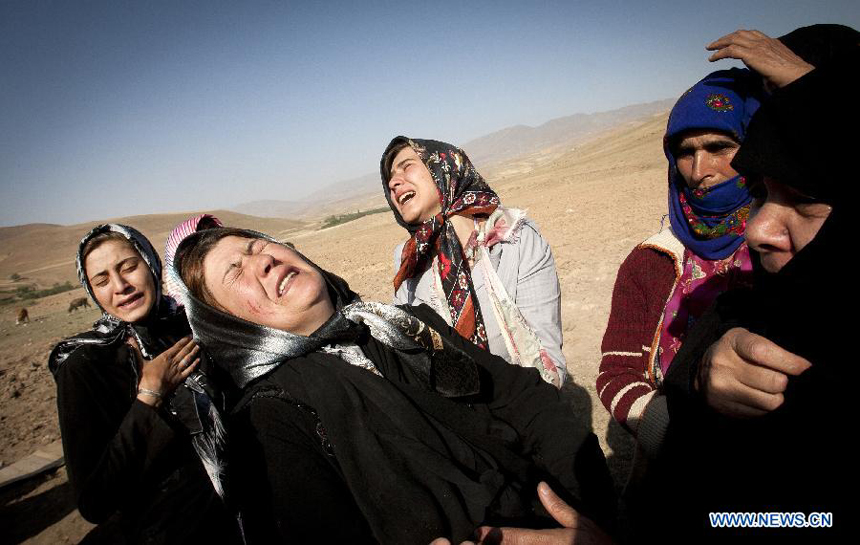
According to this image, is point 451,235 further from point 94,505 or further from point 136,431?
point 94,505

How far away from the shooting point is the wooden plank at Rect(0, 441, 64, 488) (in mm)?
4598

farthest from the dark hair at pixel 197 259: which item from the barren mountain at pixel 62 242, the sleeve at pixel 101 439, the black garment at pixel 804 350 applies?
the barren mountain at pixel 62 242

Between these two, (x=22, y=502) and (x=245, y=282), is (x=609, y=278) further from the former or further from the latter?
(x=22, y=502)

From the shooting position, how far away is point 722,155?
5.79 feet

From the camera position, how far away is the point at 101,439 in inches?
75.2

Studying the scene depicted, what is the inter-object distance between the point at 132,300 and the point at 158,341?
1.02ft

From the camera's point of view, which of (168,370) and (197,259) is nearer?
(197,259)

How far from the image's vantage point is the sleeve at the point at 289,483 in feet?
4.03

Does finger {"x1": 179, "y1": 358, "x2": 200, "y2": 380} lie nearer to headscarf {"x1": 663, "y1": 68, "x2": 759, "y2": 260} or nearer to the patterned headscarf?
the patterned headscarf

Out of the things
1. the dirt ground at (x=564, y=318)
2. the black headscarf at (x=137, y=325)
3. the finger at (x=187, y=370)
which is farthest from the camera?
the dirt ground at (x=564, y=318)

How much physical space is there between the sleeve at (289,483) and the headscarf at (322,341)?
0.23 meters

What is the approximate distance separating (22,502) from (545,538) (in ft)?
20.2

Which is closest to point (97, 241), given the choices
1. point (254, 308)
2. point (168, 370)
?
point (168, 370)

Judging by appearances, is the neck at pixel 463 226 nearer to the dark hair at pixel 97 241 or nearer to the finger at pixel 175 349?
the finger at pixel 175 349
